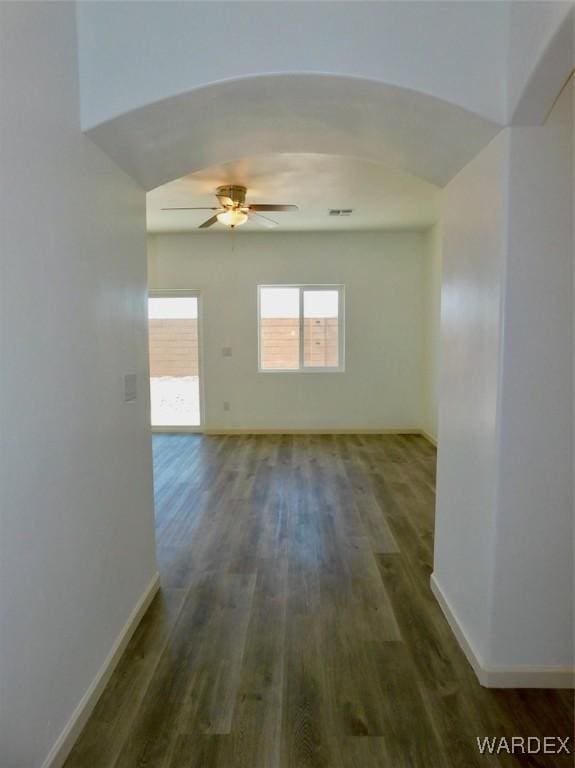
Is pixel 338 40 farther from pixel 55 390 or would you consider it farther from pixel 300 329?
pixel 300 329

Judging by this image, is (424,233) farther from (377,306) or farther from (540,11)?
(540,11)

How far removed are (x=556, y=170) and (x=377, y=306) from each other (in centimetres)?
471

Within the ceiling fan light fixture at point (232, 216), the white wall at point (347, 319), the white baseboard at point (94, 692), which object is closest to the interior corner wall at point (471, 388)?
the white baseboard at point (94, 692)

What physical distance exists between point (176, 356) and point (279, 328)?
1561 millimetres

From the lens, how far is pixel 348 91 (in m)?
1.71

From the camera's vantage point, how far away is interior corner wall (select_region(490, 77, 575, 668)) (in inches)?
63.9

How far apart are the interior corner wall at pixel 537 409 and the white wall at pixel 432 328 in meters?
3.98

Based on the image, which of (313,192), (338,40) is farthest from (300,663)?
(313,192)

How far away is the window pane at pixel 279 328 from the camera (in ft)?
21.0

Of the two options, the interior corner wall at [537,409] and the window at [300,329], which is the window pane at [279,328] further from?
the interior corner wall at [537,409]

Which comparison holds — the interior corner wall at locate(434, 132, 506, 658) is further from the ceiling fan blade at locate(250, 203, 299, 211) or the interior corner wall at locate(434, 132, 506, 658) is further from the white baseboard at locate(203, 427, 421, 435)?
the white baseboard at locate(203, 427, 421, 435)

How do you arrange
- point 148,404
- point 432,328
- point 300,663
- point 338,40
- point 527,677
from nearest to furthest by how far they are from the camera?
point 338,40 < point 527,677 < point 300,663 < point 148,404 < point 432,328

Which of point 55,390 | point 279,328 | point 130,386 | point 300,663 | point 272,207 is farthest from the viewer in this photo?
point 279,328

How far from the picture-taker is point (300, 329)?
6.43m
